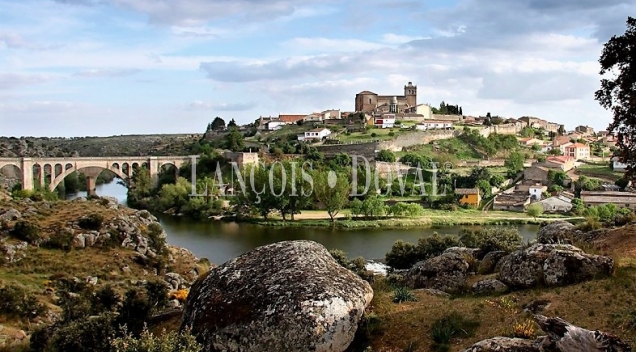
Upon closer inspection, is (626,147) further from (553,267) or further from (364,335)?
(364,335)

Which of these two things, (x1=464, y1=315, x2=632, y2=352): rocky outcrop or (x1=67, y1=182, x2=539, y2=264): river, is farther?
(x1=67, y1=182, x2=539, y2=264): river

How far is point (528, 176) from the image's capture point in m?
46.3

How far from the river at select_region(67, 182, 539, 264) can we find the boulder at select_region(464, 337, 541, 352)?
2072 cm

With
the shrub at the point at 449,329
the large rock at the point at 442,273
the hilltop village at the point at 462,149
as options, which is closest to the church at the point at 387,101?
the hilltop village at the point at 462,149

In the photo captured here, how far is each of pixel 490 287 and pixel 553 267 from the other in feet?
2.75

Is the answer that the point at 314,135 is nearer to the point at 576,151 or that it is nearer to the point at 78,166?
the point at 78,166

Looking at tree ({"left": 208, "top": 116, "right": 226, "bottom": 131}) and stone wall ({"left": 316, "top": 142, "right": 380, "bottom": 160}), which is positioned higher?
tree ({"left": 208, "top": 116, "right": 226, "bottom": 131})

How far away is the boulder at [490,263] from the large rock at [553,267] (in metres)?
1.93

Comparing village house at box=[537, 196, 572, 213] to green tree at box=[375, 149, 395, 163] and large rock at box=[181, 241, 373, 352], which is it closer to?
green tree at box=[375, 149, 395, 163]

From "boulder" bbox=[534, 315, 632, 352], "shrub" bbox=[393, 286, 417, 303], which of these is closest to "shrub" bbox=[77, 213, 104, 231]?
"shrub" bbox=[393, 286, 417, 303]

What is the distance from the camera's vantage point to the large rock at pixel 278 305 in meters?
5.44

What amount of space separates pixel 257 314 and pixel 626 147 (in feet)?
24.1

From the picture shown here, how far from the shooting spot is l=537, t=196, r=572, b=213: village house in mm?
38188

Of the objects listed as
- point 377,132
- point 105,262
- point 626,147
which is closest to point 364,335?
point 626,147
